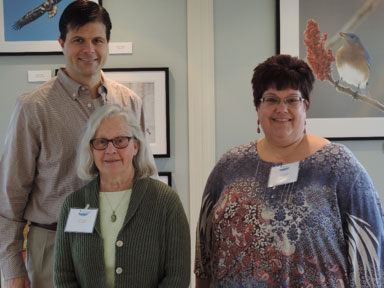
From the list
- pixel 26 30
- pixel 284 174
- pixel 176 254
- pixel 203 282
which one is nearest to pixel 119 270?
pixel 176 254

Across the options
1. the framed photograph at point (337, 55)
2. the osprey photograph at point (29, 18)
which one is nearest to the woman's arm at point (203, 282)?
the framed photograph at point (337, 55)

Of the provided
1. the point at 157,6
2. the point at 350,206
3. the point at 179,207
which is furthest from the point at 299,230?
the point at 157,6

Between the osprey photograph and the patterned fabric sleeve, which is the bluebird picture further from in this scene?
the osprey photograph

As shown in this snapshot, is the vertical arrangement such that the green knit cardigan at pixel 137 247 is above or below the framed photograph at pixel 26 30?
below

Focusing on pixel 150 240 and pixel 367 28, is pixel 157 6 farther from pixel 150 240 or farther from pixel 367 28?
pixel 150 240

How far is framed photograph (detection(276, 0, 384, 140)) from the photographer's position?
240 centimetres

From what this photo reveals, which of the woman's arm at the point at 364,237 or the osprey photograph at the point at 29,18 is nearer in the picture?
the woman's arm at the point at 364,237

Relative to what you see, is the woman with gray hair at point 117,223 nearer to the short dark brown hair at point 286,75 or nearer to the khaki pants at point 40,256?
the khaki pants at point 40,256

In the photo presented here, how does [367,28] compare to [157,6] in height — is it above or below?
below

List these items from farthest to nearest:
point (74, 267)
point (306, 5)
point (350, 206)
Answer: point (306, 5) < point (74, 267) < point (350, 206)

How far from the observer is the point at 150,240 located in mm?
1366

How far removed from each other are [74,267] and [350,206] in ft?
3.14

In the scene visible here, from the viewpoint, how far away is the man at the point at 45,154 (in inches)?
61.4

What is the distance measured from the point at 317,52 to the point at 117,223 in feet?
5.46
